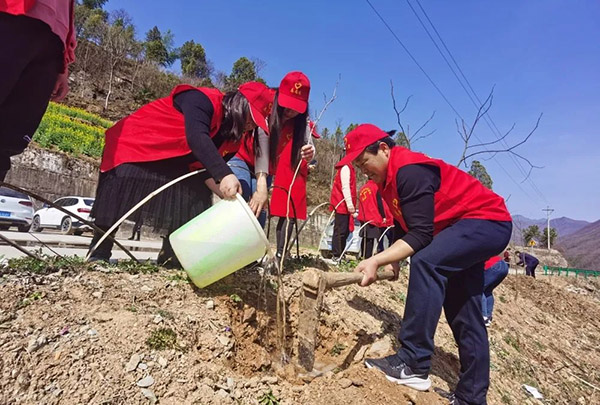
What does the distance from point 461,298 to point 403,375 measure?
0.57 meters

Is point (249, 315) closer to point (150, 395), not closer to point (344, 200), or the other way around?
point (150, 395)

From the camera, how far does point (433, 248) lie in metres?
2.00

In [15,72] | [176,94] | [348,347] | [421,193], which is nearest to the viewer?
[15,72]

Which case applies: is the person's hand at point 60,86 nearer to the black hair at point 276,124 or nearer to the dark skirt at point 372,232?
the black hair at point 276,124

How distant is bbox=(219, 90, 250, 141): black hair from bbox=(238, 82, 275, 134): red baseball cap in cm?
3

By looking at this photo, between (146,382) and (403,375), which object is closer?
(146,382)

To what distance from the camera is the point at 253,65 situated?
2930cm

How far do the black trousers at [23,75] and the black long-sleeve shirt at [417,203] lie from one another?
1743mm

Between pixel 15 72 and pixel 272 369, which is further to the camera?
pixel 272 369

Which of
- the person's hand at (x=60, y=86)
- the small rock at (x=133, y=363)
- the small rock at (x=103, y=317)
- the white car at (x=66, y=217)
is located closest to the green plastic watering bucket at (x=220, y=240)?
the small rock at (x=103, y=317)

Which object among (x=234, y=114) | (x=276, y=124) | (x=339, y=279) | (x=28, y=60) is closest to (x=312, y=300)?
(x=339, y=279)

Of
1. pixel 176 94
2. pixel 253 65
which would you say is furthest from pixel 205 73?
pixel 176 94

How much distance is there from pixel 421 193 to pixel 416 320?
657 mm

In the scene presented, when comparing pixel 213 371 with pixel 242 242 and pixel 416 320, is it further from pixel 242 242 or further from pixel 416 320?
pixel 416 320
